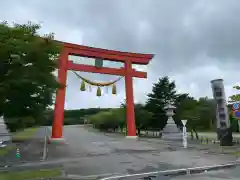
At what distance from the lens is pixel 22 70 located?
1212 centimetres

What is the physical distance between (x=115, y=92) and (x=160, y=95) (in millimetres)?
15048

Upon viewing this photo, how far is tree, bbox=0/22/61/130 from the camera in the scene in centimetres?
1211

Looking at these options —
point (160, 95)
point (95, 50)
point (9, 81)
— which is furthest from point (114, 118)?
point (9, 81)

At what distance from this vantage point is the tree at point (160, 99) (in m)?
38.0

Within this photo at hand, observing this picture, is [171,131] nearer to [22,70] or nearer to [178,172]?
[178,172]

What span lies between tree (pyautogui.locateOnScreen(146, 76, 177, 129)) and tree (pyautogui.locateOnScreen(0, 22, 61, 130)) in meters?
25.0

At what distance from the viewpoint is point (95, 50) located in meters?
26.1

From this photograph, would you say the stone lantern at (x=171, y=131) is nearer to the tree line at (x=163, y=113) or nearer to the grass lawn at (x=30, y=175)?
the tree line at (x=163, y=113)

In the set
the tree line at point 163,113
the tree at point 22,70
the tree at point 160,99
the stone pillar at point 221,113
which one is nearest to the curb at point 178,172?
the tree at point 22,70

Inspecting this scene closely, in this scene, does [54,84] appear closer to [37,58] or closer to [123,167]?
[37,58]

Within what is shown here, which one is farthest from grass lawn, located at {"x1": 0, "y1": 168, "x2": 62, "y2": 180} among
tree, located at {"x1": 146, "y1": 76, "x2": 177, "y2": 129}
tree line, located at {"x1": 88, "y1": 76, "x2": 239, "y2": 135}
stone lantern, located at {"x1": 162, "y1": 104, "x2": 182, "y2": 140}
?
tree, located at {"x1": 146, "y1": 76, "x2": 177, "y2": 129}

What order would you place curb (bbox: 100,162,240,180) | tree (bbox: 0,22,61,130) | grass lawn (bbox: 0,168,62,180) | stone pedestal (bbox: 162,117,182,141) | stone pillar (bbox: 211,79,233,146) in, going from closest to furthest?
curb (bbox: 100,162,240,180) < grass lawn (bbox: 0,168,62,180) < tree (bbox: 0,22,61,130) < stone pillar (bbox: 211,79,233,146) < stone pedestal (bbox: 162,117,182,141)

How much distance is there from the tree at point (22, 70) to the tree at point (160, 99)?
24954 millimetres

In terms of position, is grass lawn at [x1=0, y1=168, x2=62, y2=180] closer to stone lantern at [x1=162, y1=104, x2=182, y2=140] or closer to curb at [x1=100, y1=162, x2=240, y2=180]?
curb at [x1=100, y1=162, x2=240, y2=180]
